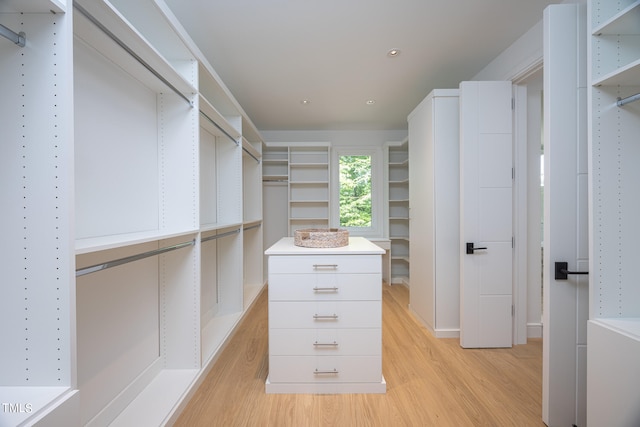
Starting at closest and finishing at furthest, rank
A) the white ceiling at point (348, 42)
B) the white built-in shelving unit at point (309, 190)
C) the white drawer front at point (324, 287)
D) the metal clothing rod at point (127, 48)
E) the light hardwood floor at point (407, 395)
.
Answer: the metal clothing rod at point (127, 48), the light hardwood floor at point (407, 395), the white drawer front at point (324, 287), the white ceiling at point (348, 42), the white built-in shelving unit at point (309, 190)

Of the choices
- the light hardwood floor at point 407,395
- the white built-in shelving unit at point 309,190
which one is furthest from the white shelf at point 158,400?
the white built-in shelving unit at point 309,190

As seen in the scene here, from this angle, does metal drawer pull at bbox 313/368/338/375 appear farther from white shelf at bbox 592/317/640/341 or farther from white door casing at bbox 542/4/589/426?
white shelf at bbox 592/317/640/341

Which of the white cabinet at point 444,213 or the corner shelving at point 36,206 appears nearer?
the corner shelving at point 36,206

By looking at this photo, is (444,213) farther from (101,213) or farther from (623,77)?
(101,213)

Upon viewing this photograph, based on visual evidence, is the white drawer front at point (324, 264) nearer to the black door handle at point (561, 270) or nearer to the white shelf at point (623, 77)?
the black door handle at point (561, 270)

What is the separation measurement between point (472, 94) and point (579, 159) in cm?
118

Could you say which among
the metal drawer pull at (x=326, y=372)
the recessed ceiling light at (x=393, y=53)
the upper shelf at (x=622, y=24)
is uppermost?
the recessed ceiling light at (x=393, y=53)

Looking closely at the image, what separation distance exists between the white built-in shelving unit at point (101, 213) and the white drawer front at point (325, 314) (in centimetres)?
58

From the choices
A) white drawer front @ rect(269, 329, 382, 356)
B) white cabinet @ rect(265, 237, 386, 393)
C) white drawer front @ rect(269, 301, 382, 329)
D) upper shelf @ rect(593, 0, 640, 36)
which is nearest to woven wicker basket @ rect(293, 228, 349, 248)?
white cabinet @ rect(265, 237, 386, 393)

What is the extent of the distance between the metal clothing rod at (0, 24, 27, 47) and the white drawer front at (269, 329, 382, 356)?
1.61 metres

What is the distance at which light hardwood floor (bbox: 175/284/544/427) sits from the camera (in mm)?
1435

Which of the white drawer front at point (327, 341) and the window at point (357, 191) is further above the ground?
the window at point (357, 191)

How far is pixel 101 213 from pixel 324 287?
1249 millimetres

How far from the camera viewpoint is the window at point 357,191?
14.9 ft
